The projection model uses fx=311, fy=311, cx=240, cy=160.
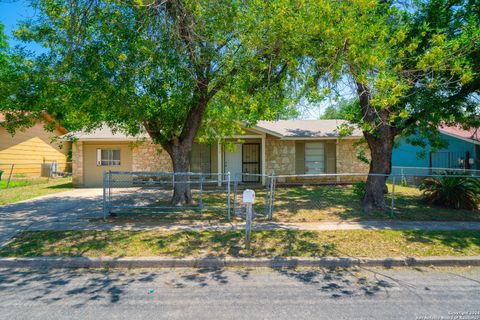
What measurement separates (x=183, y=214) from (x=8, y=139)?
17185mm

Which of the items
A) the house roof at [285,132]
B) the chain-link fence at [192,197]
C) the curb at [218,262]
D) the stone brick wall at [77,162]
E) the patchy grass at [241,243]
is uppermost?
the house roof at [285,132]

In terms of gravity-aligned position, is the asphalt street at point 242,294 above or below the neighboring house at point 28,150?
below

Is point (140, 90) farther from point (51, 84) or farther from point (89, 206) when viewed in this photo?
point (89, 206)

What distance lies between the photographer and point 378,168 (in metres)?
9.66

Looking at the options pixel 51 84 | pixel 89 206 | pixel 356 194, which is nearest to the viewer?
pixel 51 84

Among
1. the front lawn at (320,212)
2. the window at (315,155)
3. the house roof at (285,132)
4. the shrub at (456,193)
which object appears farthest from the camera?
the window at (315,155)

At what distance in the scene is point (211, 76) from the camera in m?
8.78

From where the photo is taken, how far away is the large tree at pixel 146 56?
7375 millimetres

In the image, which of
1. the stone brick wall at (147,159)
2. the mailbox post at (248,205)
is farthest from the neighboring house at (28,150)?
the mailbox post at (248,205)

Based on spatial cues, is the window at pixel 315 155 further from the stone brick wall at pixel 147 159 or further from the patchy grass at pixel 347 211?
the stone brick wall at pixel 147 159

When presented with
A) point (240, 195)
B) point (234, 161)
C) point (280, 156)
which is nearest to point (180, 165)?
point (240, 195)

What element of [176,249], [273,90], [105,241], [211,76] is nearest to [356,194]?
[273,90]

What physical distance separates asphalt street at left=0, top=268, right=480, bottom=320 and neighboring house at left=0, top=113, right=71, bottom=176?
14.8 meters

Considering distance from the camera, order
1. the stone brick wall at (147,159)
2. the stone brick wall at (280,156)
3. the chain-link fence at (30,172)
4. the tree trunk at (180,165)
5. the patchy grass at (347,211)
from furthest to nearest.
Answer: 1. the chain-link fence at (30,172)
2. the stone brick wall at (280,156)
3. the stone brick wall at (147,159)
4. the tree trunk at (180,165)
5. the patchy grass at (347,211)
